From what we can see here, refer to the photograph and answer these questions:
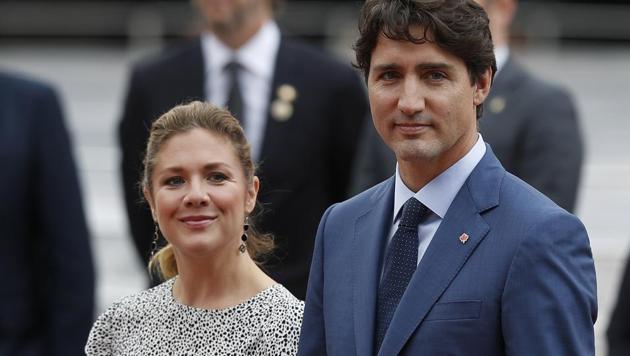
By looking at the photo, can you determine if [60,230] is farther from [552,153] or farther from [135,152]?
[552,153]

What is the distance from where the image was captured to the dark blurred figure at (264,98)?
6.35 metres

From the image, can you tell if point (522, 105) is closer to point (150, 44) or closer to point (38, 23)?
point (150, 44)

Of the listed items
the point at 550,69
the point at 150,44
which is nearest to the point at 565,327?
the point at 550,69

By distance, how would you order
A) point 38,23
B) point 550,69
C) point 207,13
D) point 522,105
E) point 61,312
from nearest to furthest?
1. point 61,312
2. point 522,105
3. point 207,13
4. point 550,69
5. point 38,23

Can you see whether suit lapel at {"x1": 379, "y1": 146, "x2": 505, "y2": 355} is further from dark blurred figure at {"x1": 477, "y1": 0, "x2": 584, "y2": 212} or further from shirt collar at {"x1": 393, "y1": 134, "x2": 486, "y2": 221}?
dark blurred figure at {"x1": 477, "y1": 0, "x2": 584, "y2": 212}

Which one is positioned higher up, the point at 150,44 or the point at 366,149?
the point at 150,44

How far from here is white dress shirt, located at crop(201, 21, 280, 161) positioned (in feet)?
21.4

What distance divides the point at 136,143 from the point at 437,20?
11.2 ft

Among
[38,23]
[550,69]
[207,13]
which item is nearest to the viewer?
[207,13]

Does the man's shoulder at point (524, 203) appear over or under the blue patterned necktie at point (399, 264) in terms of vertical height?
over

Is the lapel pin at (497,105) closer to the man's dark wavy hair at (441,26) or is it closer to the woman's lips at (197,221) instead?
the woman's lips at (197,221)

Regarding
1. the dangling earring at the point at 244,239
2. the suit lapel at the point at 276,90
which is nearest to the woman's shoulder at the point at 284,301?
the dangling earring at the point at 244,239

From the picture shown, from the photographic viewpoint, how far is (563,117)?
610 cm

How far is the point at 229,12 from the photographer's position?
21.4 feet
